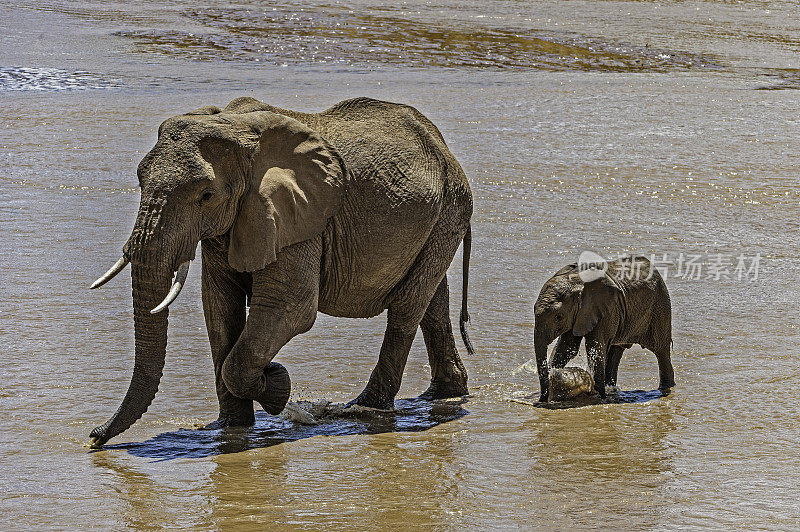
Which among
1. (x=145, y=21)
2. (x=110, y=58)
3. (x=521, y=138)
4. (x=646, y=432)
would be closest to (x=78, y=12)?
(x=145, y=21)

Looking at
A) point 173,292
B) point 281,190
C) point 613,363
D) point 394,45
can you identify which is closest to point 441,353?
point 613,363

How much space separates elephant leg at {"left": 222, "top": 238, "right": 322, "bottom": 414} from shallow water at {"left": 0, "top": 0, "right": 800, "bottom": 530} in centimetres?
29

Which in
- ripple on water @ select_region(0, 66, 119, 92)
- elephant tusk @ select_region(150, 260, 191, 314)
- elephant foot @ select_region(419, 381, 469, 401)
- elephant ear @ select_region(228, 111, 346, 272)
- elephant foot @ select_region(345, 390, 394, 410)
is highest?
elephant ear @ select_region(228, 111, 346, 272)

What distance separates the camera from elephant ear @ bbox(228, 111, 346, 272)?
19.5 feet

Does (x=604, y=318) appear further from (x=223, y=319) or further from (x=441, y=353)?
(x=223, y=319)

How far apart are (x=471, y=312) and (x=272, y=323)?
301cm

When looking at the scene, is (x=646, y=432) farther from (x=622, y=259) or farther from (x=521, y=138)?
(x=521, y=138)

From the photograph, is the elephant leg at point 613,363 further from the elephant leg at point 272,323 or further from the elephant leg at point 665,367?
the elephant leg at point 272,323

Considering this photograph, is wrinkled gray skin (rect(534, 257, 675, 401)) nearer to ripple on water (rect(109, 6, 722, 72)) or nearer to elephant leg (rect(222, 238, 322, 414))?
elephant leg (rect(222, 238, 322, 414))

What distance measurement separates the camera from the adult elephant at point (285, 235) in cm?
562

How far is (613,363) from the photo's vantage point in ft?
24.9

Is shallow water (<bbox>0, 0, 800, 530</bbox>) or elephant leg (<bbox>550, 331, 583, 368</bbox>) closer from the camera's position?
shallow water (<bbox>0, 0, 800, 530</bbox>)

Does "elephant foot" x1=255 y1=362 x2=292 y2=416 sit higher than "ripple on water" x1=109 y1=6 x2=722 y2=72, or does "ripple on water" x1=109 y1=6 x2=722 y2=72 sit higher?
"ripple on water" x1=109 y1=6 x2=722 y2=72

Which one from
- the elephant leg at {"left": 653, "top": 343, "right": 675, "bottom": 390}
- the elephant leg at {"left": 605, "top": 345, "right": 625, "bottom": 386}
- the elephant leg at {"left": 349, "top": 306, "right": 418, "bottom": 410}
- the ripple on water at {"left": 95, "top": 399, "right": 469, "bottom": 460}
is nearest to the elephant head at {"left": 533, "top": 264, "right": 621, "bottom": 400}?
the elephant leg at {"left": 605, "top": 345, "right": 625, "bottom": 386}
